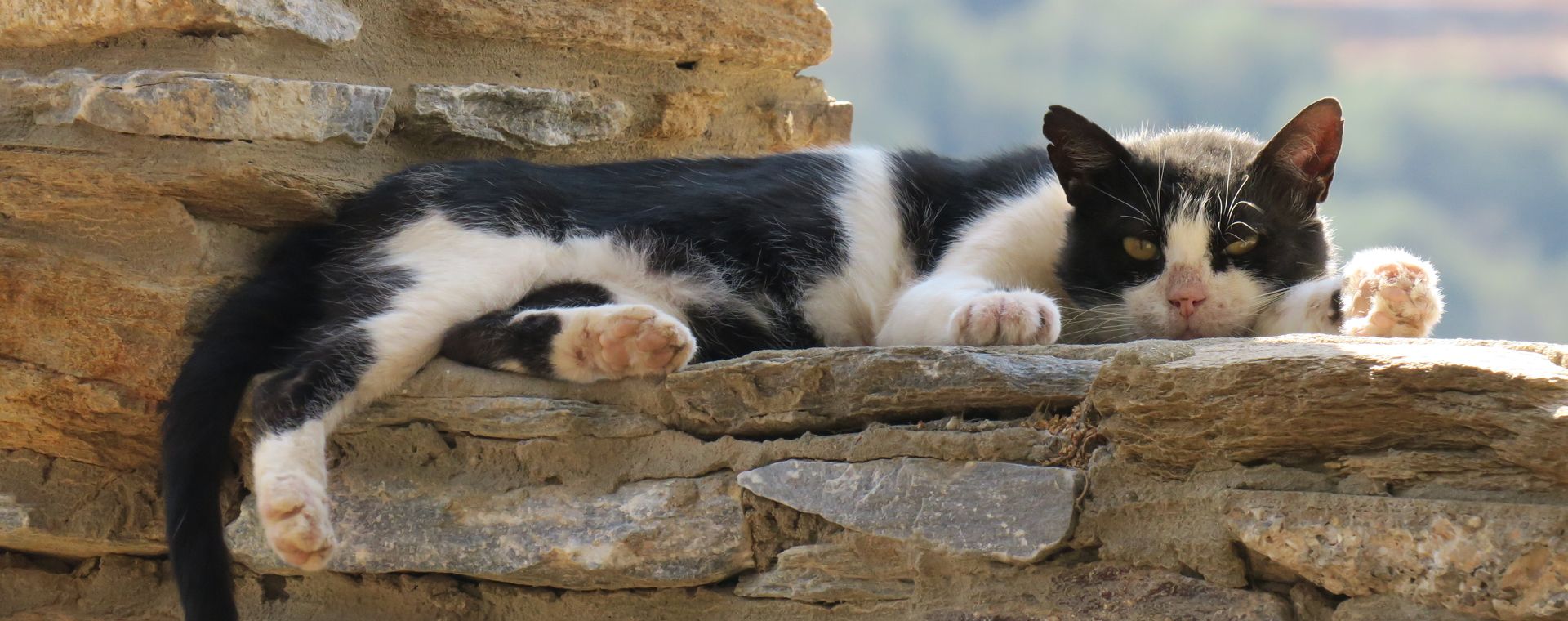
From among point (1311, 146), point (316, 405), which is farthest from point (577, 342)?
point (1311, 146)

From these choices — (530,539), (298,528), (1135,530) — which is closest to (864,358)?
(1135,530)

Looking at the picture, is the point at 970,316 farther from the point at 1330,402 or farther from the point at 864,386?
the point at 1330,402

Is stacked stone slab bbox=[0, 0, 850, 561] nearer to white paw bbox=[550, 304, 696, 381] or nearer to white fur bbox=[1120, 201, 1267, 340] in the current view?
white paw bbox=[550, 304, 696, 381]

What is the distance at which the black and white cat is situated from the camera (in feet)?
6.16

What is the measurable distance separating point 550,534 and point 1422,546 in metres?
1.11

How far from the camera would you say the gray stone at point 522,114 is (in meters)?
2.32

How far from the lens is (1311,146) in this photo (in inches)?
84.7

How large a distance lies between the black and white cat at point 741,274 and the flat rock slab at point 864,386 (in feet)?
0.35

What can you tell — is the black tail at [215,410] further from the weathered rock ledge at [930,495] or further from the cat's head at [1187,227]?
the cat's head at [1187,227]

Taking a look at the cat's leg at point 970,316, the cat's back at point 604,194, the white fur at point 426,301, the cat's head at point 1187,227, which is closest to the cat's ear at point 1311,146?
the cat's head at point 1187,227

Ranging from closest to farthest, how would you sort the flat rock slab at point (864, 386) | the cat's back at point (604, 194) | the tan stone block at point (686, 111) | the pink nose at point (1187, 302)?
the flat rock slab at point (864, 386), the pink nose at point (1187, 302), the cat's back at point (604, 194), the tan stone block at point (686, 111)

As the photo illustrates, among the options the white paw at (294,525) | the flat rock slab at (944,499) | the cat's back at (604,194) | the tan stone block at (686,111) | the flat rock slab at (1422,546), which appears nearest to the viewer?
the flat rock slab at (1422,546)

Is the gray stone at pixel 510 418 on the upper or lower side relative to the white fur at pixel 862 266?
lower

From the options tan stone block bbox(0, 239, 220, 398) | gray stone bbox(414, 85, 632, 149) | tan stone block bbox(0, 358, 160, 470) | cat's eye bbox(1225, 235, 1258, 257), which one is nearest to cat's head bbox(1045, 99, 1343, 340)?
cat's eye bbox(1225, 235, 1258, 257)
